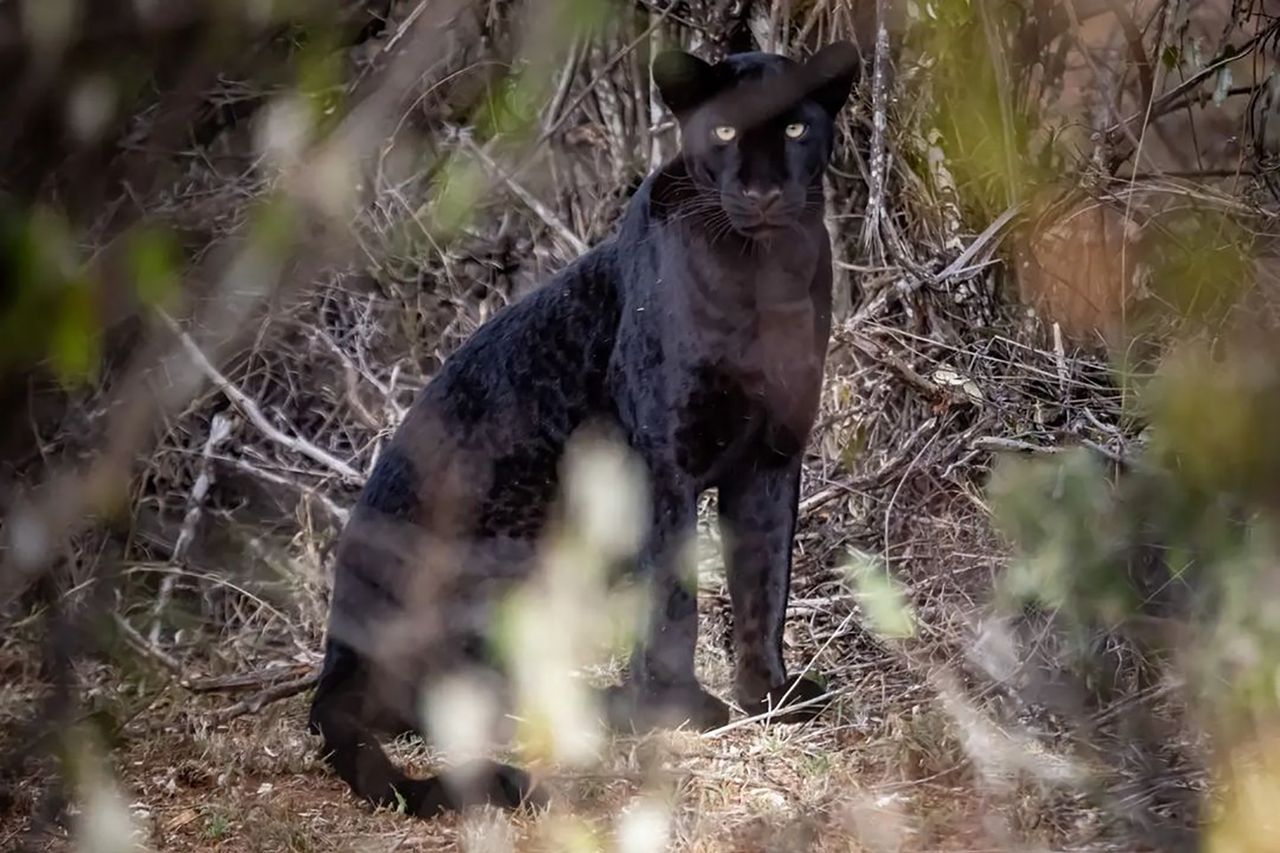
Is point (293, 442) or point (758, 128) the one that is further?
point (293, 442)

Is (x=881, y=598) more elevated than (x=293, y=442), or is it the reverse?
(x=293, y=442)

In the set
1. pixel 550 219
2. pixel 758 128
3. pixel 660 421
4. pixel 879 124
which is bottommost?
pixel 660 421

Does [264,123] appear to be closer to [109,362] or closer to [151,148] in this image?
[109,362]

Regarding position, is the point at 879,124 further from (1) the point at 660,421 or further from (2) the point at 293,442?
(2) the point at 293,442

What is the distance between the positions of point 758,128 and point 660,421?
1.89ft

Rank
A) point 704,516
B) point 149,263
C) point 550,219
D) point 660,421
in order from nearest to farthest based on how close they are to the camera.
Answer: point 149,263 → point 660,421 → point 704,516 → point 550,219

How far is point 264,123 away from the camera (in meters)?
1.32

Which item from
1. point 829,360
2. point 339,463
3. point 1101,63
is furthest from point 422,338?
point 1101,63

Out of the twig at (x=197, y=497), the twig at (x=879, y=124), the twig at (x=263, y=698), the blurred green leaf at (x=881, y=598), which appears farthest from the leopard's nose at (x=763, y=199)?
the twig at (x=197, y=497)

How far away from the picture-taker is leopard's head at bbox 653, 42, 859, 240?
8.76 feet

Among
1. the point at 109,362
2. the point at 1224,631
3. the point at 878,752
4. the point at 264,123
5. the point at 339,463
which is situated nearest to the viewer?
the point at 109,362

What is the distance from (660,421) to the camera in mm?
2764

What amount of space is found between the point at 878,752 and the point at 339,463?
1779mm

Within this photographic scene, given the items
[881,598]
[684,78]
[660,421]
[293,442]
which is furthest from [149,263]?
[293,442]
